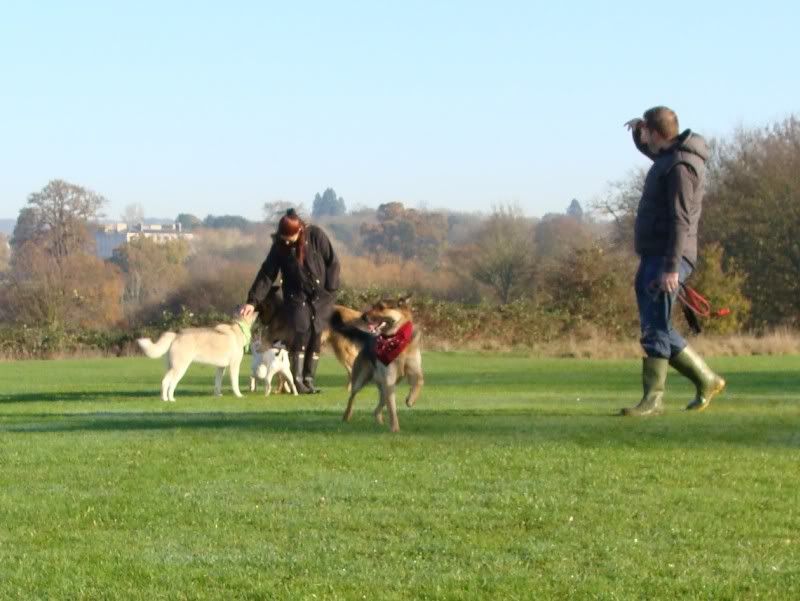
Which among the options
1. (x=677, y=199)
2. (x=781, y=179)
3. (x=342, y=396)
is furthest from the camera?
(x=781, y=179)

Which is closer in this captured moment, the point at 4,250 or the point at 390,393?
the point at 390,393

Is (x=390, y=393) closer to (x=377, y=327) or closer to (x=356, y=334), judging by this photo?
(x=377, y=327)

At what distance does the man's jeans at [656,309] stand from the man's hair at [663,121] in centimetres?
95

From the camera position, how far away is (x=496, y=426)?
420 inches

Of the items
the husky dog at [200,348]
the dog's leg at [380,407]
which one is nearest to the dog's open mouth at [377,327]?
the dog's leg at [380,407]

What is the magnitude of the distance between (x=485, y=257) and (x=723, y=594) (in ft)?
203

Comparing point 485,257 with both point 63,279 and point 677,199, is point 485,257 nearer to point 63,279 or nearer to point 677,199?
point 63,279

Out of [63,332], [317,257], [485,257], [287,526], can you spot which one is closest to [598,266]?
[63,332]

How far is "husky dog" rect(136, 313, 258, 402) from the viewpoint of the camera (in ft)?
52.4

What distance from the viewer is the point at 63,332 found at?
1730 inches

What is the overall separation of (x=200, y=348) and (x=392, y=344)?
5.38m

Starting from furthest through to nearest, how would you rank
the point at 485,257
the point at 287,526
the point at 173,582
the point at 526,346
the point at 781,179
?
the point at 485,257 → the point at 781,179 → the point at 526,346 → the point at 287,526 → the point at 173,582

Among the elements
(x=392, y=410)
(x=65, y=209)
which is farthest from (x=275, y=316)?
(x=65, y=209)

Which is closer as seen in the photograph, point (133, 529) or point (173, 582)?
point (173, 582)
